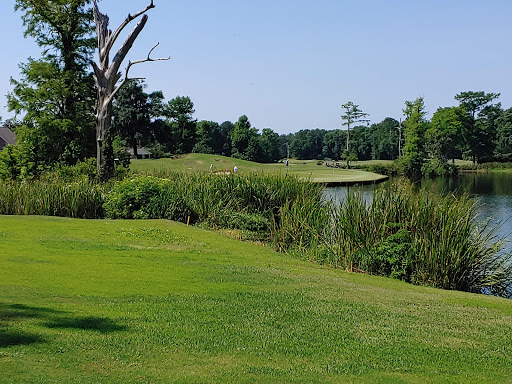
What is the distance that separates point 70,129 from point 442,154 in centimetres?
6040

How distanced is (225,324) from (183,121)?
258 feet

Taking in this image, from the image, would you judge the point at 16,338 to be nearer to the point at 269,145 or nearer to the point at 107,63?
the point at 107,63

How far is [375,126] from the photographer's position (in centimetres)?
12681

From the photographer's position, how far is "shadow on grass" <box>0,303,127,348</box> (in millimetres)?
5500

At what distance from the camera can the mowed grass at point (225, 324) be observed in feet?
16.8

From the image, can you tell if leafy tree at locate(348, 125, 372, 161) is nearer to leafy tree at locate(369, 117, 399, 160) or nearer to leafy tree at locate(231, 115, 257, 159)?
leafy tree at locate(369, 117, 399, 160)

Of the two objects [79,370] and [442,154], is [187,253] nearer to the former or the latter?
[79,370]

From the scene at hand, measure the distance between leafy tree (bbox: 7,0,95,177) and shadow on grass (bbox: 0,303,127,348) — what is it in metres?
26.4

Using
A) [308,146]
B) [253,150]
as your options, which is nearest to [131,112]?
[253,150]

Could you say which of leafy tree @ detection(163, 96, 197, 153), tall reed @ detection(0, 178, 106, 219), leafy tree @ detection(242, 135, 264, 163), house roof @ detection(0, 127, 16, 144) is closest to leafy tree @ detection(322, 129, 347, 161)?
leafy tree @ detection(242, 135, 264, 163)

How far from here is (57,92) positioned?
107ft

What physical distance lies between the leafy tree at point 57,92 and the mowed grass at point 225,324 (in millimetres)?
23057

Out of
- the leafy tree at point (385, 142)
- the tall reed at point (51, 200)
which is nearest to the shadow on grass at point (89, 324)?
the tall reed at point (51, 200)

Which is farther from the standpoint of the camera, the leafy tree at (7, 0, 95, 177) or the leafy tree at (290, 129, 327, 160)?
the leafy tree at (290, 129, 327, 160)
